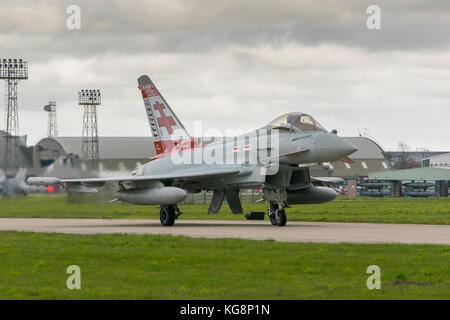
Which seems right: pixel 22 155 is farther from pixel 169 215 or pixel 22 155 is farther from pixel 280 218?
pixel 280 218

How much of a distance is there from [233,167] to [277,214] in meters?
2.41

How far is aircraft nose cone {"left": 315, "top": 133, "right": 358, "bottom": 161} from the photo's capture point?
25141 mm

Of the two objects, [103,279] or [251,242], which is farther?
[251,242]

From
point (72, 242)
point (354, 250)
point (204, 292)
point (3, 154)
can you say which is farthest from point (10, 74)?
point (204, 292)

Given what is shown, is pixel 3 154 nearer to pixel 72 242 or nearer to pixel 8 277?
pixel 72 242

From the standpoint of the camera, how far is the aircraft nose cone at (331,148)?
25141 millimetres

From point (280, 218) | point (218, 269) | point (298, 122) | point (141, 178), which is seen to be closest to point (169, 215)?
point (141, 178)

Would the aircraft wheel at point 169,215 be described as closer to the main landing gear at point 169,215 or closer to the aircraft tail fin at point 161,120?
the main landing gear at point 169,215

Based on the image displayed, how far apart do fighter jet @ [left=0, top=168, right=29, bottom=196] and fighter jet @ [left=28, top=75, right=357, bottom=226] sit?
5340 mm

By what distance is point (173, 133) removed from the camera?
31.6 metres

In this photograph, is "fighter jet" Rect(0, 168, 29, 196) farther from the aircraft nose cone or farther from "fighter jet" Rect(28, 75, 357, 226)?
the aircraft nose cone

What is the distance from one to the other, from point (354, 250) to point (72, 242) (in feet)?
23.1

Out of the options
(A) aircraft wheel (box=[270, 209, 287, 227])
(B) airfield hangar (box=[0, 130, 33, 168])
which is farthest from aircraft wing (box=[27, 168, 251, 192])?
(B) airfield hangar (box=[0, 130, 33, 168])

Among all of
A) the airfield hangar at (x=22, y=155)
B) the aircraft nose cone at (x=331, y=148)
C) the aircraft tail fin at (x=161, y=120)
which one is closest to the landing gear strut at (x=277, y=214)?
the aircraft nose cone at (x=331, y=148)
